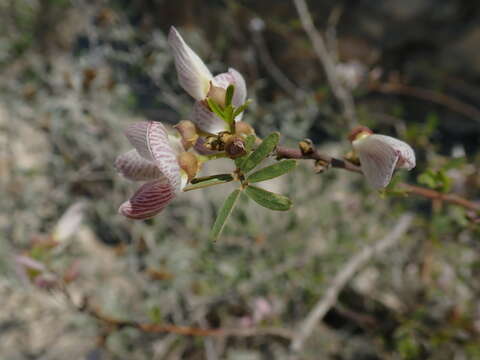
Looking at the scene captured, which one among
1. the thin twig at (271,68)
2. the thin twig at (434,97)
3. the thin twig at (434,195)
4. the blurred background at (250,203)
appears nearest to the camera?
the thin twig at (434,195)

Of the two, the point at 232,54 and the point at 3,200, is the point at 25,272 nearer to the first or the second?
the point at 3,200

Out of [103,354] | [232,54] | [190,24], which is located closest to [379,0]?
[232,54]

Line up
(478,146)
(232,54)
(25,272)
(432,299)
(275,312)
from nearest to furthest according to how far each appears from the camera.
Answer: (25,272)
(432,299)
(275,312)
(478,146)
(232,54)

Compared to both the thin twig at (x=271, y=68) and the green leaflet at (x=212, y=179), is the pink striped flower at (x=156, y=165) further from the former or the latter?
the thin twig at (x=271, y=68)

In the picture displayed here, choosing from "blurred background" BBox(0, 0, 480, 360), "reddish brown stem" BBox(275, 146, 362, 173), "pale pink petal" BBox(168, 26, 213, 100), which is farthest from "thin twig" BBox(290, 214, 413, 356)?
"pale pink petal" BBox(168, 26, 213, 100)

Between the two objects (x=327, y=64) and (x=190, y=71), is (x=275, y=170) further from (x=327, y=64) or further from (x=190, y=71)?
(x=327, y=64)

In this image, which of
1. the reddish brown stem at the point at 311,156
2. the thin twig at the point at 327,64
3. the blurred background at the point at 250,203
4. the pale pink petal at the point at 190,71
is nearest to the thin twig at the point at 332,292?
the blurred background at the point at 250,203
